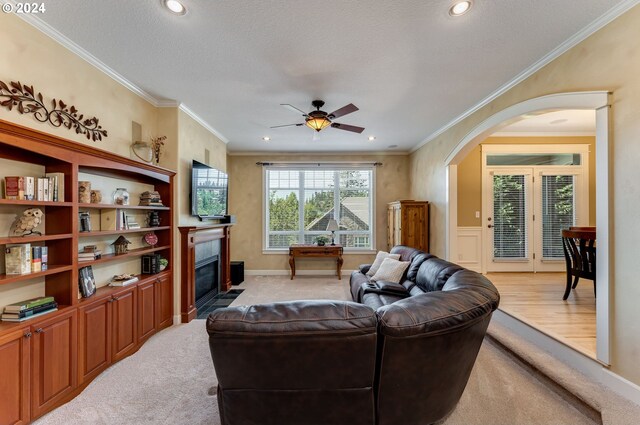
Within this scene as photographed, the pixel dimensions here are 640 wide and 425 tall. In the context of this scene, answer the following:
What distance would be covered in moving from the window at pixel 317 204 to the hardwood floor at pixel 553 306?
2.92 metres

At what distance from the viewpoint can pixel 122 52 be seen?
2.37 meters

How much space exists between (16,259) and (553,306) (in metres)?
5.33

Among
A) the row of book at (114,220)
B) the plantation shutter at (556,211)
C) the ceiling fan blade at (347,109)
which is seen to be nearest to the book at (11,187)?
the row of book at (114,220)

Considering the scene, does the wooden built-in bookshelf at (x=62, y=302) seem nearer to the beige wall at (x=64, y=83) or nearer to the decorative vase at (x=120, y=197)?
the decorative vase at (x=120, y=197)

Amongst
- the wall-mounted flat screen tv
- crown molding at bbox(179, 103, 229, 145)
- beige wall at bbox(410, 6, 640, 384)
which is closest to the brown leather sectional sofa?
beige wall at bbox(410, 6, 640, 384)

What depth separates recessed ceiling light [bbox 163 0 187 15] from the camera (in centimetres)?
178

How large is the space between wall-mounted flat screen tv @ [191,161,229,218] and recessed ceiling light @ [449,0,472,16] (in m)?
3.38

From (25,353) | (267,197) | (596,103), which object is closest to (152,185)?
(25,353)

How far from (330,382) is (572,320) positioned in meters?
3.16

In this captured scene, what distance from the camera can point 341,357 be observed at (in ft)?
4.16

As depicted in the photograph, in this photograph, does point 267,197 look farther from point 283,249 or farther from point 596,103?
point 596,103

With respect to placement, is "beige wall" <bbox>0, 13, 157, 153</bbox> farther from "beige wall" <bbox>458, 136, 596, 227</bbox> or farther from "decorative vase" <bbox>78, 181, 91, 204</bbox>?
"beige wall" <bbox>458, 136, 596, 227</bbox>

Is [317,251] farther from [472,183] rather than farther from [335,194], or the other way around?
[472,183]

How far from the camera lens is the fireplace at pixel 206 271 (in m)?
4.11
